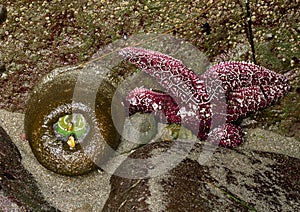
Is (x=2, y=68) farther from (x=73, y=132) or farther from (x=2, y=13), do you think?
(x=73, y=132)

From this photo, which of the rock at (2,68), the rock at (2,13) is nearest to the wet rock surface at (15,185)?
the rock at (2,68)

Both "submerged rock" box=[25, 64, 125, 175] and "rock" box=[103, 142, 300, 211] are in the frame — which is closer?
"rock" box=[103, 142, 300, 211]

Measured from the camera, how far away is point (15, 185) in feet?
11.1

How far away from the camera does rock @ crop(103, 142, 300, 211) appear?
9.73 feet

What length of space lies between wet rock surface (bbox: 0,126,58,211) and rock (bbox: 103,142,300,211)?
0.51 m

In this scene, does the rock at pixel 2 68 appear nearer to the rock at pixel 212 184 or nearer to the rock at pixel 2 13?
the rock at pixel 2 13

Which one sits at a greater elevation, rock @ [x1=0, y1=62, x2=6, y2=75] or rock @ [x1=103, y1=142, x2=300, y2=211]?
rock @ [x1=0, y1=62, x2=6, y2=75]

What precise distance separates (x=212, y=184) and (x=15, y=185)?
1.36m

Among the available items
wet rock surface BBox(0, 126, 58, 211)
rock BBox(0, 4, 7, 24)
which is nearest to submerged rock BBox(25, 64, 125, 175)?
wet rock surface BBox(0, 126, 58, 211)

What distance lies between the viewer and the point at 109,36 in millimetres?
3768

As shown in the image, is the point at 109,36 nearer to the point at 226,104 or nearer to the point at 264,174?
the point at 226,104

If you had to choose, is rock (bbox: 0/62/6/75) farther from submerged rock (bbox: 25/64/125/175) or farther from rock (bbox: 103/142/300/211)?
rock (bbox: 103/142/300/211)

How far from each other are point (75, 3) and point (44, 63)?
20.6 inches

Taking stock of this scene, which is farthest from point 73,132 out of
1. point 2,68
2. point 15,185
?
point 2,68
